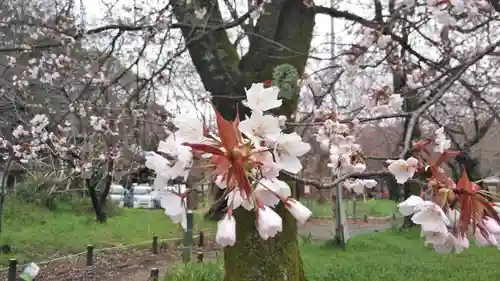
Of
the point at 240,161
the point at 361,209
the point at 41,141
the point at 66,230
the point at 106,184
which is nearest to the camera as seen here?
the point at 240,161

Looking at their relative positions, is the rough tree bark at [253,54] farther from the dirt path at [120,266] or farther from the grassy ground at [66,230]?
the grassy ground at [66,230]

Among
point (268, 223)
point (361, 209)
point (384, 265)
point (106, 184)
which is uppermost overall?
point (106, 184)

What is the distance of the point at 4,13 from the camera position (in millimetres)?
6137

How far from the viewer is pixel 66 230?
39.0ft

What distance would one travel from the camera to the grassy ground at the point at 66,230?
9680 millimetres

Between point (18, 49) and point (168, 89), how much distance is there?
163cm

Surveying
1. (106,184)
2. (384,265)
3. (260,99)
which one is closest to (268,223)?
(260,99)

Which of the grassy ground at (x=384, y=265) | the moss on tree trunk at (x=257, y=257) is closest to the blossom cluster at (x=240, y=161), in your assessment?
the moss on tree trunk at (x=257, y=257)

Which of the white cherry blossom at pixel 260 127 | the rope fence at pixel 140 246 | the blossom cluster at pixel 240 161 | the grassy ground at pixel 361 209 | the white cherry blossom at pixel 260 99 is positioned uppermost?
the grassy ground at pixel 361 209

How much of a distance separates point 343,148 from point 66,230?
10789mm

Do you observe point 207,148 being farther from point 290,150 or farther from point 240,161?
point 290,150

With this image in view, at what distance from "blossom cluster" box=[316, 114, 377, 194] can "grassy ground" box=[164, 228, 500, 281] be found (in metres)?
2.77

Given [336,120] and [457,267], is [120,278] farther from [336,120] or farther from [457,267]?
[336,120]

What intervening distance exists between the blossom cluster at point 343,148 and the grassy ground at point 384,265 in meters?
2.77
